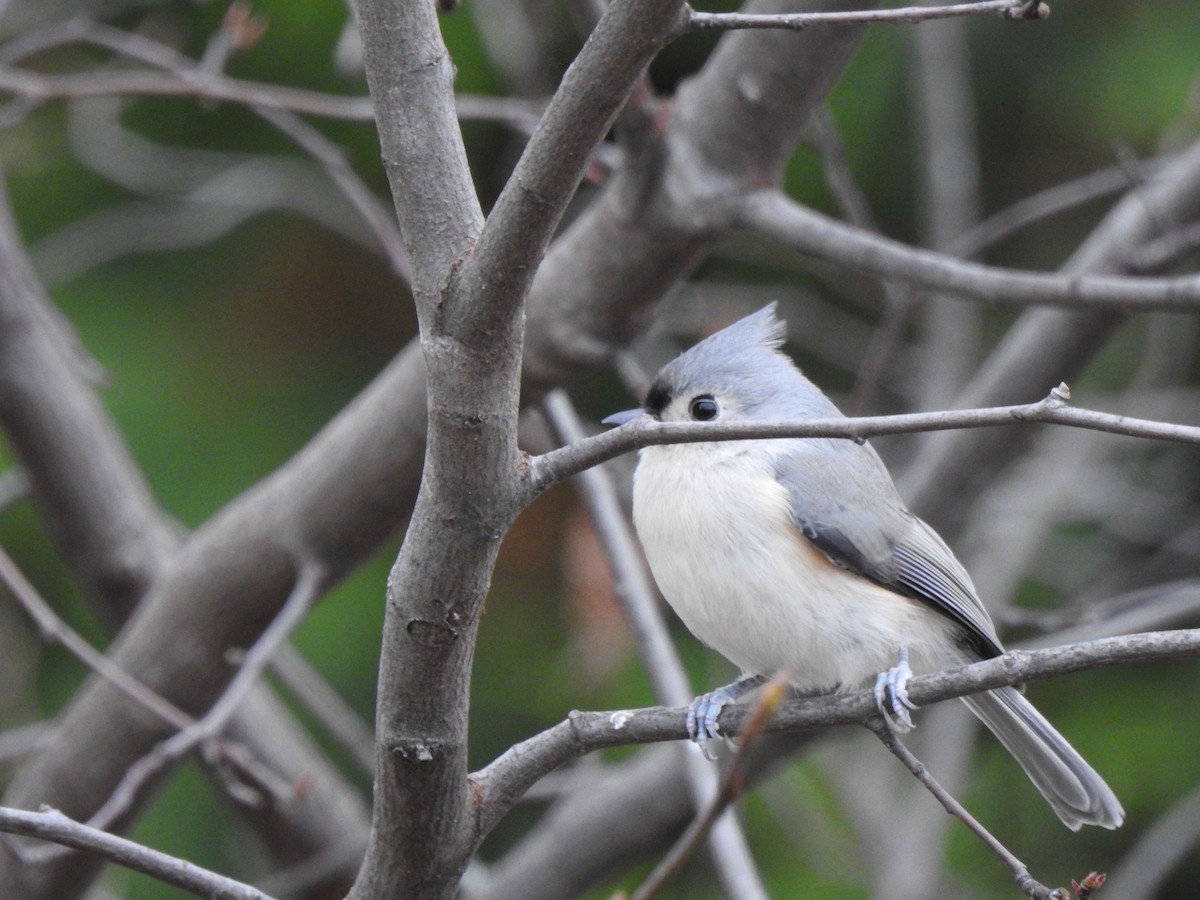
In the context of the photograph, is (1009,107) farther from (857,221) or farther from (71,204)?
(71,204)

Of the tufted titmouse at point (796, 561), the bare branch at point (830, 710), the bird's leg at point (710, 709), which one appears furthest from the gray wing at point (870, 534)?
the bare branch at point (830, 710)

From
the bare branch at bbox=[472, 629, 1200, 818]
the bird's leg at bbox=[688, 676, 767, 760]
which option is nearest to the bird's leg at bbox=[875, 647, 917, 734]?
the bare branch at bbox=[472, 629, 1200, 818]

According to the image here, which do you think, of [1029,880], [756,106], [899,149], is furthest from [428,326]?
[899,149]

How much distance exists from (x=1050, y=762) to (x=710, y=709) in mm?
680

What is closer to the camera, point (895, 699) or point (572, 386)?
point (895, 699)

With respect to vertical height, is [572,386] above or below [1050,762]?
above

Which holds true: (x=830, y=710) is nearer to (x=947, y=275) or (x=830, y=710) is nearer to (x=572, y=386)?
(x=947, y=275)

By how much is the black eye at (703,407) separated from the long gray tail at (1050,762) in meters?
0.66

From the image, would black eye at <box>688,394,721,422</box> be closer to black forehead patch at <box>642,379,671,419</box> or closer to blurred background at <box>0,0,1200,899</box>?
black forehead patch at <box>642,379,671,419</box>

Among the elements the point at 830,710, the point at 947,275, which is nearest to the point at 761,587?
the point at 830,710

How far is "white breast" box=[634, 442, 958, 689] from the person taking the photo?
6.56 feet

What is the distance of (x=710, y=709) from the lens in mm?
1878

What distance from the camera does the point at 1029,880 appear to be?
133 cm

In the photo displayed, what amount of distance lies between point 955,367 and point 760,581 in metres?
2.42
